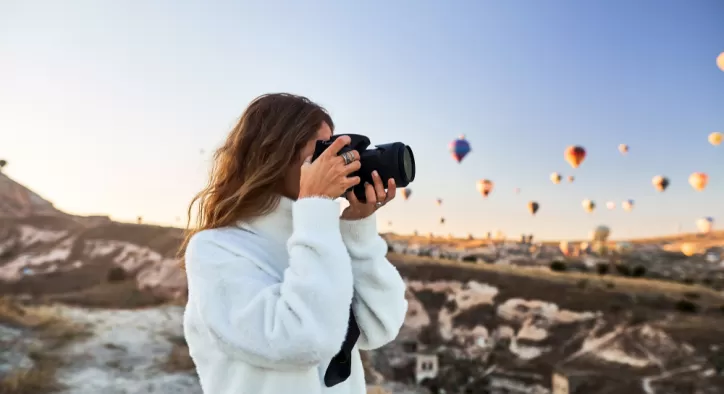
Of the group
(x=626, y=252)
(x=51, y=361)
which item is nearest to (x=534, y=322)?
(x=626, y=252)

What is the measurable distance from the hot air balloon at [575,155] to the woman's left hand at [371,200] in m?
15.6

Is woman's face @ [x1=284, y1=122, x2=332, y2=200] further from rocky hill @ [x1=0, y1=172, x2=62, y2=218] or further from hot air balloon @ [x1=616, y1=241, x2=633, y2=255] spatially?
hot air balloon @ [x1=616, y1=241, x2=633, y2=255]

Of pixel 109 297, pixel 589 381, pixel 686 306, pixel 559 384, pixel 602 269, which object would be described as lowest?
pixel 559 384

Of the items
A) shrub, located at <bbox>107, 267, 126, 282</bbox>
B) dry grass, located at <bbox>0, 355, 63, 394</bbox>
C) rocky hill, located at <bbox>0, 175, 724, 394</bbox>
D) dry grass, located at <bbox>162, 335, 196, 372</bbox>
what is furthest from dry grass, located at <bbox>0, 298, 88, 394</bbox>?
shrub, located at <bbox>107, 267, 126, 282</bbox>

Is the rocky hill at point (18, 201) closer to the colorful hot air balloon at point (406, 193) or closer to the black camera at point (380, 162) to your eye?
the colorful hot air balloon at point (406, 193)

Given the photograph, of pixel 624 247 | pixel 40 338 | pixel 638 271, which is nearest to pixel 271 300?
pixel 40 338

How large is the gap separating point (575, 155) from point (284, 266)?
15.9 metres

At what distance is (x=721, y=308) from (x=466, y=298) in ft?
17.7

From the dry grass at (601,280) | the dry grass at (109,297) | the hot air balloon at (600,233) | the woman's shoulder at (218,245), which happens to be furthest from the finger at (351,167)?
the hot air balloon at (600,233)

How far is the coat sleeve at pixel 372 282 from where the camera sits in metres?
1.16

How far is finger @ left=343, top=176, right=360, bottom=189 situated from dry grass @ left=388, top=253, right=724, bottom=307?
12.4 m

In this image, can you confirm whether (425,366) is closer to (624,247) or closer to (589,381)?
(589,381)

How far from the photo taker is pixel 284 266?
1092 millimetres

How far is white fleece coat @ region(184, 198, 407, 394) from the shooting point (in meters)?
0.93
